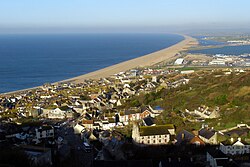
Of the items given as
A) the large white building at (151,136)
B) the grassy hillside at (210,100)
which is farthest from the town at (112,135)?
the grassy hillside at (210,100)

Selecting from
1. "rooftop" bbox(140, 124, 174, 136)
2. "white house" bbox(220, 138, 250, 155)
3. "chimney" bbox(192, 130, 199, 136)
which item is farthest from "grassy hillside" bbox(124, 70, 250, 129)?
"white house" bbox(220, 138, 250, 155)

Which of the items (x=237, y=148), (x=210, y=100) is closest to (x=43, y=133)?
(x=210, y=100)

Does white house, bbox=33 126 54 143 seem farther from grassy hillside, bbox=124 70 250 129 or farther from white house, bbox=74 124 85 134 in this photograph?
grassy hillside, bbox=124 70 250 129

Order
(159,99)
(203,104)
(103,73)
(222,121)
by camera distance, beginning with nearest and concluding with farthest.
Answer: (222,121) < (203,104) < (159,99) < (103,73)

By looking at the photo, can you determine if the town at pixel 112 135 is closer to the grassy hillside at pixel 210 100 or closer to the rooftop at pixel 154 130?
the rooftop at pixel 154 130

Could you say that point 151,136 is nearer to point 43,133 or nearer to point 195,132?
point 195,132

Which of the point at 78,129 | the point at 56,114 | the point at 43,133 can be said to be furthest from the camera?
the point at 56,114

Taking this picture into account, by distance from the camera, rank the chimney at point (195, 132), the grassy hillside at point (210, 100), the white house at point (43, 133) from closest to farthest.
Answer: the chimney at point (195, 132), the grassy hillside at point (210, 100), the white house at point (43, 133)

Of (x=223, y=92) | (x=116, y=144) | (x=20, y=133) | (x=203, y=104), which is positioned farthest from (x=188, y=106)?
(x=20, y=133)

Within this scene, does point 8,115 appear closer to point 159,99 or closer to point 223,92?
point 159,99

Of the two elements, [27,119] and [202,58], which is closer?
[27,119]

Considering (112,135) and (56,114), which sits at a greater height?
(112,135)
